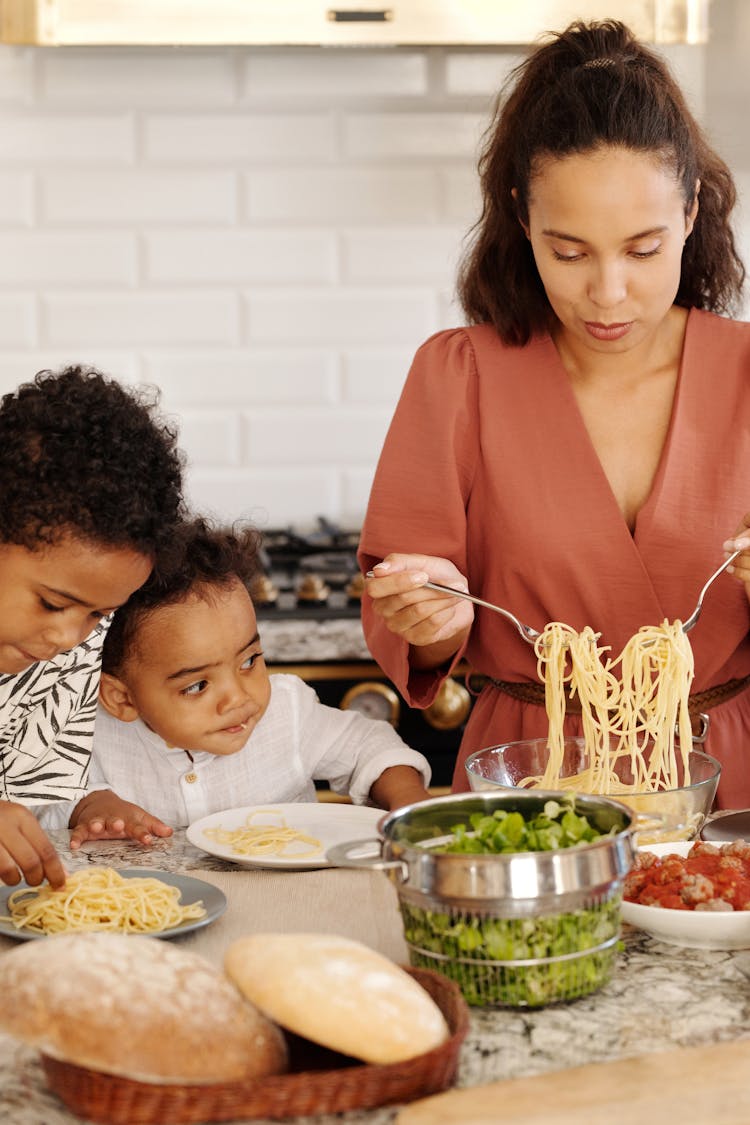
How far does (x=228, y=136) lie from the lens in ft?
11.2

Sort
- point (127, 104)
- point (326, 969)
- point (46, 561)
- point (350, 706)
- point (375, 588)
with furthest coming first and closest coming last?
point (127, 104) < point (350, 706) < point (375, 588) < point (46, 561) < point (326, 969)

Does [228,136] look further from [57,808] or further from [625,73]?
[57,808]

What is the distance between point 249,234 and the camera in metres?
3.46

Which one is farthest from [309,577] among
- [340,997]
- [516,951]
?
[340,997]

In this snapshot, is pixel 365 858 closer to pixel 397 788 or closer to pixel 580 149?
pixel 397 788

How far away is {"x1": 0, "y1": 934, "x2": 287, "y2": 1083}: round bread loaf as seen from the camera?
1009 mm

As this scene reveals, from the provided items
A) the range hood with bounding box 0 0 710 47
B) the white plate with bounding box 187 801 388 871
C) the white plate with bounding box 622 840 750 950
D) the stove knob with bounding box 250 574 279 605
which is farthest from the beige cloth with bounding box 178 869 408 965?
the range hood with bounding box 0 0 710 47

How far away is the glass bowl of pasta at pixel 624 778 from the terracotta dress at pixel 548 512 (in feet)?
0.78

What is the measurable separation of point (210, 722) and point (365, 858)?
3.36 ft

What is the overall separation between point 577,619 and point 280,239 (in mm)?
1726

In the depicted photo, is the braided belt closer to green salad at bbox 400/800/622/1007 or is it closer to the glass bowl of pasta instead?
the glass bowl of pasta

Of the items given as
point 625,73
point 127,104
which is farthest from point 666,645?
point 127,104

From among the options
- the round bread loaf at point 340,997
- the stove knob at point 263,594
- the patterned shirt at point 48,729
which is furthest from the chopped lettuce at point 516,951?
the stove knob at point 263,594

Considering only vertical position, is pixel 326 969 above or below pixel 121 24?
below
